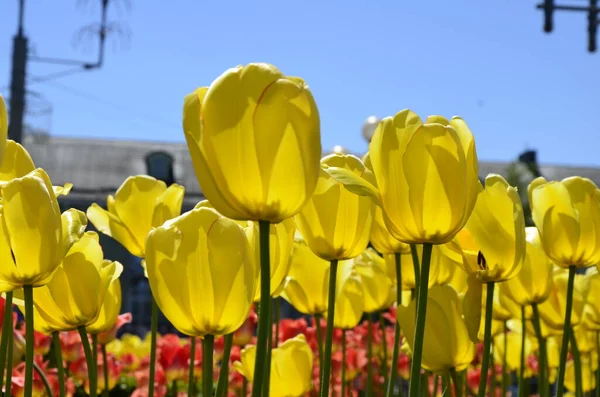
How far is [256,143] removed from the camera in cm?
78

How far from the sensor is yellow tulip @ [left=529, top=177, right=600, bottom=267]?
126 centimetres

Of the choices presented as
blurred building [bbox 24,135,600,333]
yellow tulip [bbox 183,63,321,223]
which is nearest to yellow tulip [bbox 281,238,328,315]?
yellow tulip [bbox 183,63,321,223]

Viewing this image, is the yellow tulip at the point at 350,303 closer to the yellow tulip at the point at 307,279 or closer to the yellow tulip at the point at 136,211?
the yellow tulip at the point at 307,279

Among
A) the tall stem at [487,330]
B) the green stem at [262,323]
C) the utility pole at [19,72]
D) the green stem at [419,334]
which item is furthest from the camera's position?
the utility pole at [19,72]

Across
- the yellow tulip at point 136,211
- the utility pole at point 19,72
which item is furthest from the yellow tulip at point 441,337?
the utility pole at point 19,72

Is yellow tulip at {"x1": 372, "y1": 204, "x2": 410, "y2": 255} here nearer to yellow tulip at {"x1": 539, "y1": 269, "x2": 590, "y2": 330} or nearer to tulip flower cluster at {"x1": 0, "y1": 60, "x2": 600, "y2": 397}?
tulip flower cluster at {"x1": 0, "y1": 60, "x2": 600, "y2": 397}

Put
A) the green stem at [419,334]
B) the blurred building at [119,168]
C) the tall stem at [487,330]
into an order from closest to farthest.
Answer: the green stem at [419,334] < the tall stem at [487,330] < the blurred building at [119,168]

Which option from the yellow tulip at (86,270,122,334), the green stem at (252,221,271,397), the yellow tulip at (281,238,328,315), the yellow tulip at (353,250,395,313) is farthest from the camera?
the yellow tulip at (353,250,395,313)

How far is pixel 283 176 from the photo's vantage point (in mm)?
783

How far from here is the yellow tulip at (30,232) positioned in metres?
0.91

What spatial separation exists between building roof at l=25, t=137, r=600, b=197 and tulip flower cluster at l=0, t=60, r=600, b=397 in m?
20.7

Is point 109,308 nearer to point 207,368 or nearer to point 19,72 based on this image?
point 207,368

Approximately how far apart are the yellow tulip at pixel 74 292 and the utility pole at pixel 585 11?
441 inches

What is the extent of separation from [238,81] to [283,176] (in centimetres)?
9
